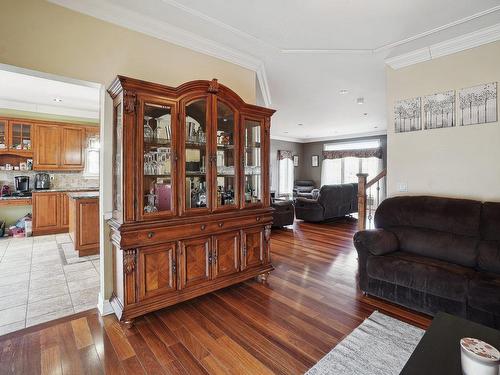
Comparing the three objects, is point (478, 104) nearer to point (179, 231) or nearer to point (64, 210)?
point (179, 231)

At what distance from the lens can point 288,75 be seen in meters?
3.92

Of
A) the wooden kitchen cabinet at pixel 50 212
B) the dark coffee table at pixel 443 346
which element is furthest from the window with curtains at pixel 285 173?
the dark coffee table at pixel 443 346

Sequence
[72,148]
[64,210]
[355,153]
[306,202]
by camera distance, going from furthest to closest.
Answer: [355,153], [306,202], [72,148], [64,210]

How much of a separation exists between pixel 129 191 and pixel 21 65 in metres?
1.30

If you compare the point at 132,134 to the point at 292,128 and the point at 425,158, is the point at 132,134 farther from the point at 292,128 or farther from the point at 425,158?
the point at 292,128

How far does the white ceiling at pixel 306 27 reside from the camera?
2271mm

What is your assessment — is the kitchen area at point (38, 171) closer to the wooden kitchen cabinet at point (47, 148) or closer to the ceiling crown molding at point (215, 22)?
the wooden kitchen cabinet at point (47, 148)

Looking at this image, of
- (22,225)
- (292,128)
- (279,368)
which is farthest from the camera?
(292,128)

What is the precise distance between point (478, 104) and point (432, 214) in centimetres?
128

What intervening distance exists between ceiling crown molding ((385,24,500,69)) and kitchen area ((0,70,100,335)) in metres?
4.52

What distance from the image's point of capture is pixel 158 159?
2354 millimetres

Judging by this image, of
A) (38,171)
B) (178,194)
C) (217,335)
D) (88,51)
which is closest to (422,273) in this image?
(217,335)

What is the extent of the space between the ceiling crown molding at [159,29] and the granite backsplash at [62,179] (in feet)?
16.2

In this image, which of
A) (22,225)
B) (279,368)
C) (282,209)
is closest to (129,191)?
(279,368)
